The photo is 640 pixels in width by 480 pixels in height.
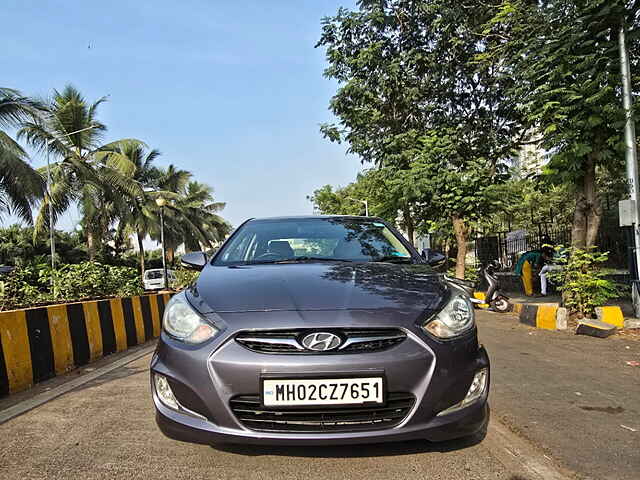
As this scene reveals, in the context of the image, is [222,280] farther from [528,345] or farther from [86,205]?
[86,205]

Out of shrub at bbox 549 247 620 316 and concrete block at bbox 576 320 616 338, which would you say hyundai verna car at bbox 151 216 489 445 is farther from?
shrub at bbox 549 247 620 316

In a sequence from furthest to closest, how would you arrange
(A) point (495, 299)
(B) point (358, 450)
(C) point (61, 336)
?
(A) point (495, 299) < (C) point (61, 336) < (B) point (358, 450)

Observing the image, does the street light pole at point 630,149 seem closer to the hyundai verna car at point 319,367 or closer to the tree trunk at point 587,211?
the tree trunk at point 587,211

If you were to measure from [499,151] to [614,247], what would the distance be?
4.04 m

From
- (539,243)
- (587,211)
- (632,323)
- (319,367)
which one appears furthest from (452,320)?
(539,243)

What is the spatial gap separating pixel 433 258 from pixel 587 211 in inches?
247

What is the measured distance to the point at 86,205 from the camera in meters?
23.0

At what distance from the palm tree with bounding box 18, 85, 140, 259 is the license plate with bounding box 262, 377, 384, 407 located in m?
21.3

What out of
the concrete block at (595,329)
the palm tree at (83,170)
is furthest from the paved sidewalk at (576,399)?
the palm tree at (83,170)

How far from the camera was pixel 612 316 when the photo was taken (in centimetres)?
805

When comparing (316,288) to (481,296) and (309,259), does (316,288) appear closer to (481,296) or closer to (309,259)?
(309,259)

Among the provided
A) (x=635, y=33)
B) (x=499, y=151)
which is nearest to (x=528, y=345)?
(x=635, y=33)

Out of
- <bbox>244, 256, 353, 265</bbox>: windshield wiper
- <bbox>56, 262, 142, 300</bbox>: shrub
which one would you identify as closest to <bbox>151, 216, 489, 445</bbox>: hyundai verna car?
<bbox>244, 256, 353, 265</bbox>: windshield wiper

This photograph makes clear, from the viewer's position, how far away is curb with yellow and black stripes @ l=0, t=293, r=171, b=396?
471cm
